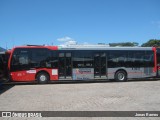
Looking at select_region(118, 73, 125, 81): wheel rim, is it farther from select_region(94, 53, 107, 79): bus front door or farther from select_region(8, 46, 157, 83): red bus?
select_region(94, 53, 107, 79): bus front door

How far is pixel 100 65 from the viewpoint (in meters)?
22.8

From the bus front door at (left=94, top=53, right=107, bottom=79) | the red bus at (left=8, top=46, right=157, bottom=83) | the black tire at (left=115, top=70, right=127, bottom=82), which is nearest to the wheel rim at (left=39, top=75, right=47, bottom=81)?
the red bus at (left=8, top=46, right=157, bottom=83)

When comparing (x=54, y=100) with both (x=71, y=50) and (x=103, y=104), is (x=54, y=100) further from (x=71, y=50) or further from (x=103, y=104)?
(x=71, y=50)

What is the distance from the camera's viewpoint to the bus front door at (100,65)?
2275 centimetres

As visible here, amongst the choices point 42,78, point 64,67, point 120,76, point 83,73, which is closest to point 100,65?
point 83,73

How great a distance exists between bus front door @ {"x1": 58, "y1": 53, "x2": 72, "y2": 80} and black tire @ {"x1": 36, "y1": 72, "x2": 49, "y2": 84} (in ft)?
3.30

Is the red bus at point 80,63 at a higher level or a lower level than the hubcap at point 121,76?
higher

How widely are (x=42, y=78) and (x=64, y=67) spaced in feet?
6.11

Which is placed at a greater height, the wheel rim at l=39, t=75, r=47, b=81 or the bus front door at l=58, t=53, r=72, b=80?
the bus front door at l=58, t=53, r=72, b=80

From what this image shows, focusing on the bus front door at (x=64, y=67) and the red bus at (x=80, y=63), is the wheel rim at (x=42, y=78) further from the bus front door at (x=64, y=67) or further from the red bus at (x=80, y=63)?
the bus front door at (x=64, y=67)

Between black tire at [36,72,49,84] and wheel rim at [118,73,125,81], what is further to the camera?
wheel rim at [118,73,125,81]

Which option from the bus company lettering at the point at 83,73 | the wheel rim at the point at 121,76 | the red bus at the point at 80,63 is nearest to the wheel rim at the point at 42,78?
the red bus at the point at 80,63

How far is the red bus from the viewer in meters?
21.6

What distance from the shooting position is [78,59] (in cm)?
2255
